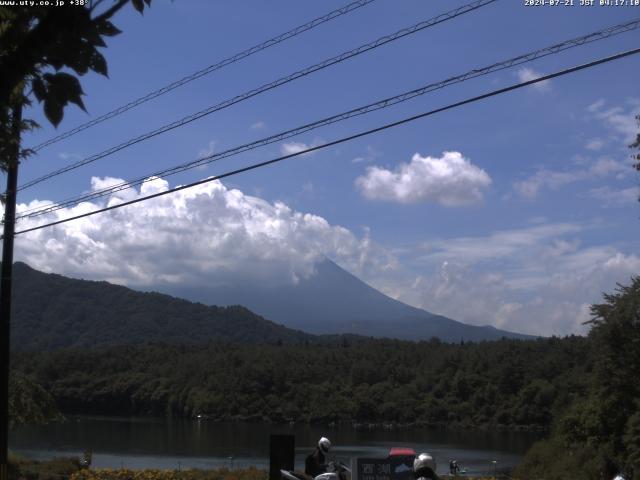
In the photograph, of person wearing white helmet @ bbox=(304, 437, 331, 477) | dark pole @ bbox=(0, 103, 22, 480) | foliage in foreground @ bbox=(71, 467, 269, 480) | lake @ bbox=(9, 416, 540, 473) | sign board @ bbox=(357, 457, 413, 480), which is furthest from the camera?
lake @ bbox=(9, 416, 540, 473)

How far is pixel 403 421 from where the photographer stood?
341 feet

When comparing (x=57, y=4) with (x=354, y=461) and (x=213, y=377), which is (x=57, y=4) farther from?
(x=213, y=377)

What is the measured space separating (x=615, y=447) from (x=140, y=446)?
42112mm

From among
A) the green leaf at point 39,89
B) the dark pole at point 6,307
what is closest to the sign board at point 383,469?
the dark pole at point 6,307

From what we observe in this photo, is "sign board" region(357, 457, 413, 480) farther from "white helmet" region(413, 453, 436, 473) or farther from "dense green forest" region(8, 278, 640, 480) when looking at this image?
"dense green forest" region(8, 278, 640, 480)

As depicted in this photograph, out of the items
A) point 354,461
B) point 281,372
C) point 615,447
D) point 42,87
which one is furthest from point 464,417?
point 42,87

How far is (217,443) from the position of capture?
7088 centimetres

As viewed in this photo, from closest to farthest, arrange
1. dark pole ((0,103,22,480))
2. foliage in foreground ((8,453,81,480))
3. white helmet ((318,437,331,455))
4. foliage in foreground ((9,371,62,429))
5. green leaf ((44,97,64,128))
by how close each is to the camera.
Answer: green leaf ((44,97,64,128)) < white helmet ((318,437,331,455)) < dark pole ((0,103,22,480)) < foliage in foreground ((8,453,81,480)) < foliage in foreground ((9,371,62,429))

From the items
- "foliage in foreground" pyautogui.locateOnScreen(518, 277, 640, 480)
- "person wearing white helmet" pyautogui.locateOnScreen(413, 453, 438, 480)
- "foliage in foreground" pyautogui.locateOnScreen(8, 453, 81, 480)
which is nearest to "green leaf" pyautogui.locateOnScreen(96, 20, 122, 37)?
"person wearing white helmet" pyautogui.locateOnScreen(413, 453, 438, 480)

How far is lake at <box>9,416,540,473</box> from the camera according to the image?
52234 mm

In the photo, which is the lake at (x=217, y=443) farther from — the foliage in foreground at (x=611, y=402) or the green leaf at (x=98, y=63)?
the green leaf at (x=98, y=63)

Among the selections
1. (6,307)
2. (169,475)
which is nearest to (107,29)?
(6,307)

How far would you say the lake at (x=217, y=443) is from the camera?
171 feet

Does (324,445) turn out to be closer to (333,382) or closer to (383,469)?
(383,469)
